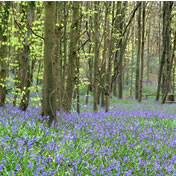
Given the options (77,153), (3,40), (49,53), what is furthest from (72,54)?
(77,153)

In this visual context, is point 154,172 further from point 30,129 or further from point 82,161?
point 30,129

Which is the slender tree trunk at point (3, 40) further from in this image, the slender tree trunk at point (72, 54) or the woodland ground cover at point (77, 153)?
the woodland ground cover at point (77, 153)

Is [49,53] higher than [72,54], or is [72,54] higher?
[72,54]

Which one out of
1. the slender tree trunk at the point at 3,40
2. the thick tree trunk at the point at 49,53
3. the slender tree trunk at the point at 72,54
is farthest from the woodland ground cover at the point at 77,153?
the slender tree trunk at the point at 3,40

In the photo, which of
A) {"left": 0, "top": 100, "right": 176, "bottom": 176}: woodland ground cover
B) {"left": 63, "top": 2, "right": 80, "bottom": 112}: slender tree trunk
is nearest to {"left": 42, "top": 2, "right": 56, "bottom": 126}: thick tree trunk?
{"left": 0, "top": 100, "right": 176, "bottom": 176}: woodland ground cover

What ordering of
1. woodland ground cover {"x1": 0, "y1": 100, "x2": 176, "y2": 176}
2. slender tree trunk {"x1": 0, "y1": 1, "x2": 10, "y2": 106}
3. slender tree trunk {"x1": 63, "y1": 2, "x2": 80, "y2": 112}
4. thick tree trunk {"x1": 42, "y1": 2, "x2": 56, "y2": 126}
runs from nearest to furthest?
woodland ground cover {"x1": 0, "y1": 100, "x2": 176, "y2": 176}
thick tree trunk {"x1": 42, "y1": 2, "x2": 56, "y2": 126}
slender tree trunk {"x1": 63, "y1": 2, "x2": 80, "y2": 112}
slender tree trunk {"x1": 0, "y1": 1, "x2": 10, "y2": 106}

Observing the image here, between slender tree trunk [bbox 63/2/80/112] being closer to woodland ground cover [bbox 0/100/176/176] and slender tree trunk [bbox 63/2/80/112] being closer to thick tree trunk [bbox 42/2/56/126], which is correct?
woodland ground cover [bbox 0/100/176/176]

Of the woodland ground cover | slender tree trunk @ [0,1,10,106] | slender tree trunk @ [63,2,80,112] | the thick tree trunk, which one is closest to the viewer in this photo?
the woodland ground cover

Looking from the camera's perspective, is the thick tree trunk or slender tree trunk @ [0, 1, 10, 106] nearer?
the thick tree trunk

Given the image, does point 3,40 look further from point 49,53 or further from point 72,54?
point 49,53

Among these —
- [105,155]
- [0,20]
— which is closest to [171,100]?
[0,20]

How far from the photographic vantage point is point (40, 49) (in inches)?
371

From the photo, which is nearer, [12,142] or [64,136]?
[12,142]

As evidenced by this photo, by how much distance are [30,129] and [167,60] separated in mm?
18287
